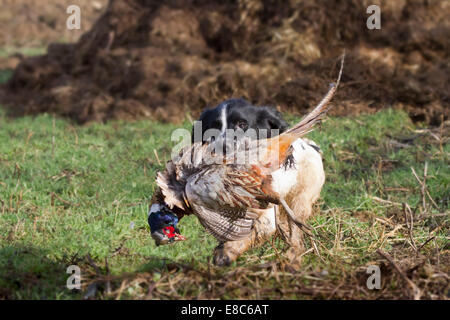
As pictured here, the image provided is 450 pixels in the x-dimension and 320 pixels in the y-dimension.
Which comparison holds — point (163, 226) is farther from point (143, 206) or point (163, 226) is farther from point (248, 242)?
point (143, 206)

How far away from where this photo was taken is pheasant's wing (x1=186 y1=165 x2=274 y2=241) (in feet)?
9.23

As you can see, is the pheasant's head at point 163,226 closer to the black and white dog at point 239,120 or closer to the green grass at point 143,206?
the green grass at point 143,206

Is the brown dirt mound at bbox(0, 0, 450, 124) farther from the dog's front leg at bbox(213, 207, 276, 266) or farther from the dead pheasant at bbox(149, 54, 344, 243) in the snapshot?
the dead pheasant at bbox(149, 54, 344, 243)

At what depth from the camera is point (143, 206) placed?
4.31 m

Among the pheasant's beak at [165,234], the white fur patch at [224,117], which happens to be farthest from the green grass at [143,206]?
the white fur patch at [224,117]

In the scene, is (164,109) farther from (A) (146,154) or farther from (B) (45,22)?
(B) (45,22)

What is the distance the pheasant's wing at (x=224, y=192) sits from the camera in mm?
2814

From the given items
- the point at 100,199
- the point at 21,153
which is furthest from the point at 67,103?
the point at 100,199

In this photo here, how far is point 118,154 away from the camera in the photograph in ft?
19.1

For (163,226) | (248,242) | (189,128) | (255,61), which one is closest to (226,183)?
(163,226)

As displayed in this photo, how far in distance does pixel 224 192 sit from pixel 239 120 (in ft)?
5.96

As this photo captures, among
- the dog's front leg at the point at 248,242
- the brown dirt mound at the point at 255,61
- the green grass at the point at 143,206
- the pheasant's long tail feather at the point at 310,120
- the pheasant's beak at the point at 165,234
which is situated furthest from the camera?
the brown dirt mound at the point at 255,61

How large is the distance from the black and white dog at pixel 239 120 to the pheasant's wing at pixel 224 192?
62.6 inches

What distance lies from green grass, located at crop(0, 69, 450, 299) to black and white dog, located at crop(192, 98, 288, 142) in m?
0.67
